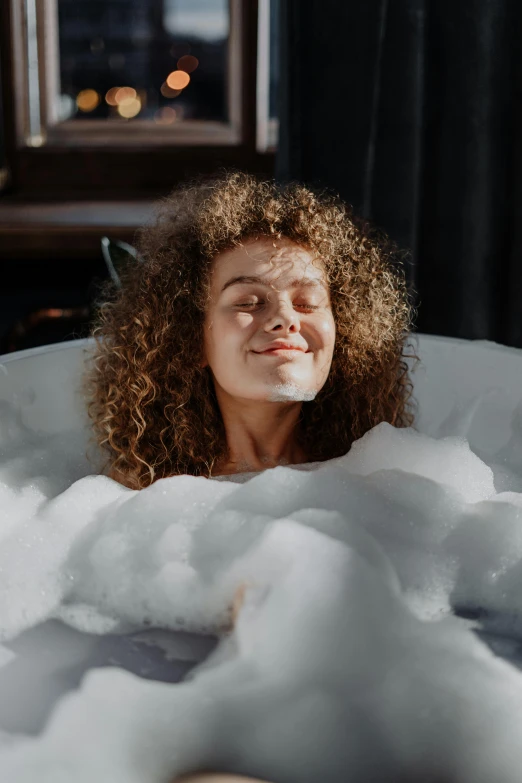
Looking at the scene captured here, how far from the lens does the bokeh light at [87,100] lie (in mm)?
2141

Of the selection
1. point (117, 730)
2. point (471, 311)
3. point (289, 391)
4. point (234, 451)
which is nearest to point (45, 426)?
point (234, 451)

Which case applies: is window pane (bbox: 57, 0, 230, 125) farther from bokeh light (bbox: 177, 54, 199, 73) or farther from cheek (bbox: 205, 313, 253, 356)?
cheek (bbox: 205, 313, 253, 356)

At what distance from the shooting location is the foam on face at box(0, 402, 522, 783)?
82 cm

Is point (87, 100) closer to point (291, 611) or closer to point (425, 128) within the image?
point (425, 128)

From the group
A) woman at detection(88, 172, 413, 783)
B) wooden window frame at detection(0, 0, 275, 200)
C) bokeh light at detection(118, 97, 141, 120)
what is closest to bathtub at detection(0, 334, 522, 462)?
woman at detection(88, 172, 413, 783)

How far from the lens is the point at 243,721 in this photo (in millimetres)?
858

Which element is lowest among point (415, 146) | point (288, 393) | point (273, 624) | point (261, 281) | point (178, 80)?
point (273, 624)

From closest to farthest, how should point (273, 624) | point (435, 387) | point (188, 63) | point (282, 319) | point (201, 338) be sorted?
point (273, 624) → point (282, 319) → point (201, 338) → point (435, 387) → point (188, 63)

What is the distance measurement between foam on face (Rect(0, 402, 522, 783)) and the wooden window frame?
3.67 ft

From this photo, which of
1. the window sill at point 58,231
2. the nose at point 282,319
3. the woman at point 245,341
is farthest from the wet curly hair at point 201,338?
the window sill at point 58,231

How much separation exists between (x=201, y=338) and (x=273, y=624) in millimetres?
445

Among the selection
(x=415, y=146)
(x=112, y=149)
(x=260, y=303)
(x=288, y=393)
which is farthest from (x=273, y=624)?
(x=112, y=149)

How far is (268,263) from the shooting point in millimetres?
1118

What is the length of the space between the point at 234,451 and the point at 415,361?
410mm
